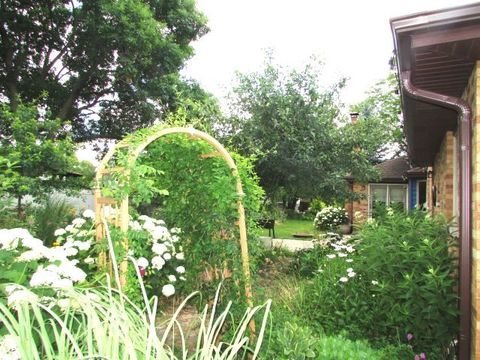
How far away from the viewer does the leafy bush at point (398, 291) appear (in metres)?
3.19

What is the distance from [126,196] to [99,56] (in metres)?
9.00

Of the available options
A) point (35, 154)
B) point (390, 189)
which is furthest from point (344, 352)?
point (390, 189)

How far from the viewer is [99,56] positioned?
10.2m

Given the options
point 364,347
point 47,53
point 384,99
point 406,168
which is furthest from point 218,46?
point 384,99

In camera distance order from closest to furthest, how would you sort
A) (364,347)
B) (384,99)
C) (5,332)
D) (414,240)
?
(5,332) → (364,347) → (414,240) → (384,99)

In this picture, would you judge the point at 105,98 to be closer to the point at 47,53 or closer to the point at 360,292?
the point at 47,53

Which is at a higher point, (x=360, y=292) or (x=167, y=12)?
(x=167, y=12)

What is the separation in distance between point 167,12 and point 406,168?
1161 centimetres

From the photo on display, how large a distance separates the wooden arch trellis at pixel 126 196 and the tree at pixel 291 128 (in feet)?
12.1

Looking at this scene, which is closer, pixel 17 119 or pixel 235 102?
pixel 17 119

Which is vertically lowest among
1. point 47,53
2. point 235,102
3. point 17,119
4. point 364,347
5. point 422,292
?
point 364,347

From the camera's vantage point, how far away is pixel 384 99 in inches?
896

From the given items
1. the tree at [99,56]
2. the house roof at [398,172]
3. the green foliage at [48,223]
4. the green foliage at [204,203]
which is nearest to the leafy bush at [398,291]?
the green foliage at [204,203]

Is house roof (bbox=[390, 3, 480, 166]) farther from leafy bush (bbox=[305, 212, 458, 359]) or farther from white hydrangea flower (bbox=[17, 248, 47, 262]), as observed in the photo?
white hydrangea flower (bbox=[17, 248, 47, 262])
